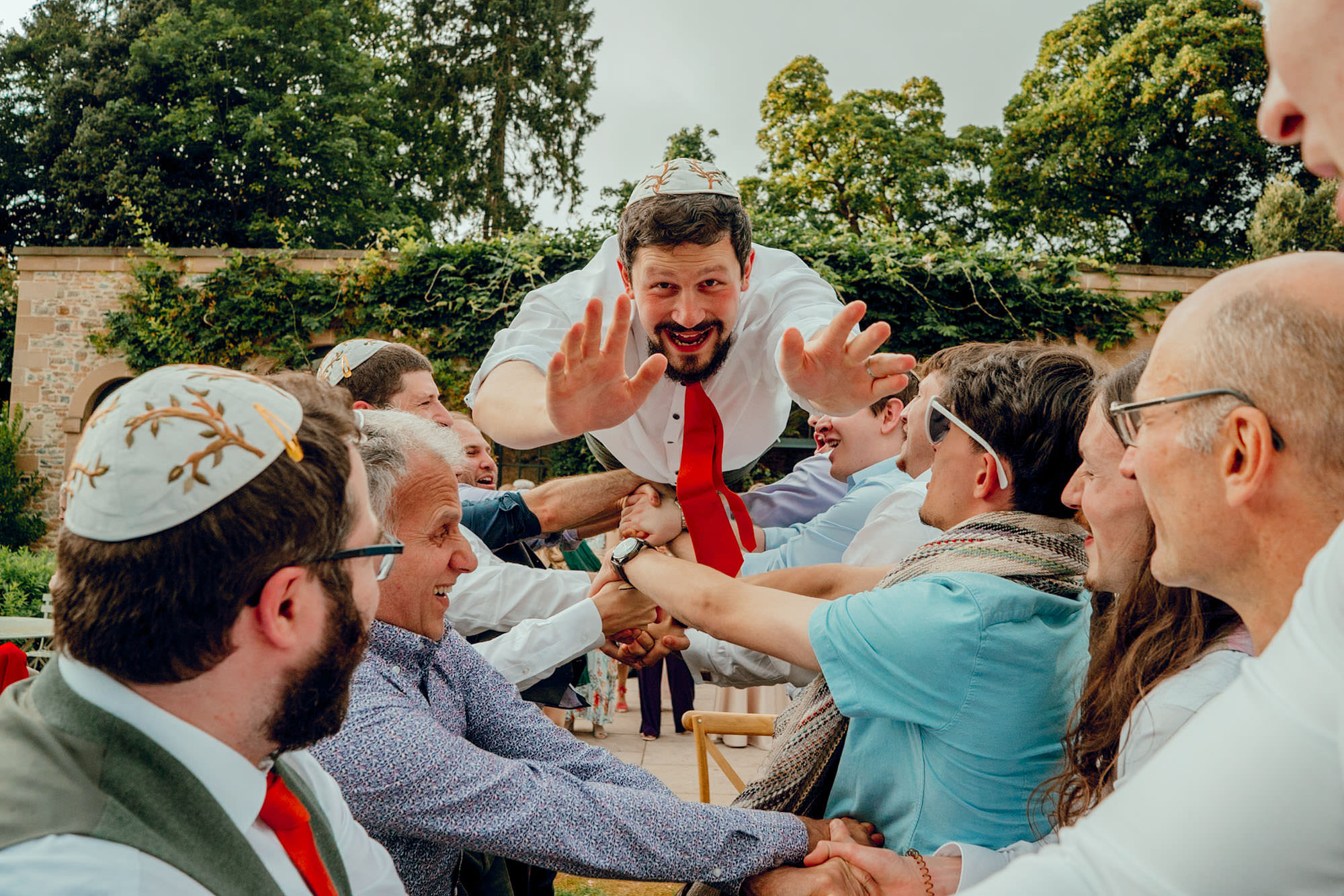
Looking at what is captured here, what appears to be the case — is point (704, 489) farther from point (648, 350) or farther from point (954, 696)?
point (954, 696)

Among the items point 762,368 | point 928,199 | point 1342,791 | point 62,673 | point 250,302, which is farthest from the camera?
point 928,199

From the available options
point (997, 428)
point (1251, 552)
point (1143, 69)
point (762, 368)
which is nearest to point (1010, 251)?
point (762, 368)

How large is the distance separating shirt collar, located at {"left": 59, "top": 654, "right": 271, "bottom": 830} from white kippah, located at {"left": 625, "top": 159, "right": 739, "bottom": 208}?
90.1 inches

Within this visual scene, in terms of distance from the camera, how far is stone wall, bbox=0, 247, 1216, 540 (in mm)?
14898

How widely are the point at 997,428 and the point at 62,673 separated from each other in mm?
1967

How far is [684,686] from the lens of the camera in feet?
23.4

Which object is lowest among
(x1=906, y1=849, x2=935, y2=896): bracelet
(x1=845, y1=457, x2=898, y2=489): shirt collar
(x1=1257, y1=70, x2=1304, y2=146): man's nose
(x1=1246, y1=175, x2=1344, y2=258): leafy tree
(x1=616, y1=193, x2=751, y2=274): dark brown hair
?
(x1=906, y1=849, x2=935, y2=896): bracelet

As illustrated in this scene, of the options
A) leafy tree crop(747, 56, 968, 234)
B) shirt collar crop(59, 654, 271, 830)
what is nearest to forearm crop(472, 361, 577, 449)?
shirt collar crop(59, 654, 271, 830)

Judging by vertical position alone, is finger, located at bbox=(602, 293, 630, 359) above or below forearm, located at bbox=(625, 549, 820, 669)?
above

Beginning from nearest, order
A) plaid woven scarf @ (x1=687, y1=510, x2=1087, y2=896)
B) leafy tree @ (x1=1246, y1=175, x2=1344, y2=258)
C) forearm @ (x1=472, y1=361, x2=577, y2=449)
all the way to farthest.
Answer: plaid woven scarf @ (x1=687, y1=510, x2=1087, y2=896) → forearm @ (x1=472, y1=361, x2=577, y2=449) → leafy tree @ (x1=1246, y1=175, x2=1344, y2=258)

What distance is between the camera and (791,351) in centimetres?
248

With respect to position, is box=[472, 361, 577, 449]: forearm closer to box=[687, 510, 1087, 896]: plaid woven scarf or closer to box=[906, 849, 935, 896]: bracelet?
box=[687, 510, 1087, 896]: plaid woven scarf

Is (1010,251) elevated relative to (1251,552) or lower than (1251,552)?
elevated

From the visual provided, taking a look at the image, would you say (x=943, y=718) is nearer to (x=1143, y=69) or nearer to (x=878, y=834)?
(x=878, y=834)
